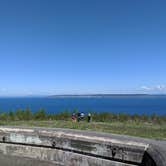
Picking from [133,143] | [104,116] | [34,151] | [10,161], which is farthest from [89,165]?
[104,116]

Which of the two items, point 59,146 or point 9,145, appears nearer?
point 59,146

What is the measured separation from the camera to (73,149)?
21.3 feet

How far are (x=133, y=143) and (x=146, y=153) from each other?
473mm

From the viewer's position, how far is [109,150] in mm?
5906

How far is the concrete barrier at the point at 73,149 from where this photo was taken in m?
5.42

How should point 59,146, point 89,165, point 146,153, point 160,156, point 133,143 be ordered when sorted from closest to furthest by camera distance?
point 160,156
point 146,153
point 133,143
point 89,165
point 59,146

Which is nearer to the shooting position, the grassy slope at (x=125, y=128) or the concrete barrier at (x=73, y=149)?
the concrete barrier at (x=73, y=149)

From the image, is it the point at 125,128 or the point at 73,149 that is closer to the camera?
the point at 73,149

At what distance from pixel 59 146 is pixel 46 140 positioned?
413 mm

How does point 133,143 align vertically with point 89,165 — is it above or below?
above

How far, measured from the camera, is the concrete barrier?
17.8 feet

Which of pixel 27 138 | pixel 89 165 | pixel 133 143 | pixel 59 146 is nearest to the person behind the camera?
pixel 133 143

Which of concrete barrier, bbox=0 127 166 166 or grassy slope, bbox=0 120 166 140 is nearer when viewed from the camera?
concrete barrier, bbox=0 127 166 166

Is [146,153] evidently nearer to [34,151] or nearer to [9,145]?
[34,151]
